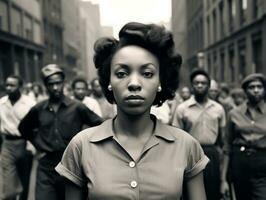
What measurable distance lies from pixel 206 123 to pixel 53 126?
6.98 ft

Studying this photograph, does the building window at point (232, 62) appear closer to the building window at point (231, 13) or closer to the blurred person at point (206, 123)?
the building window at point (231, 13)

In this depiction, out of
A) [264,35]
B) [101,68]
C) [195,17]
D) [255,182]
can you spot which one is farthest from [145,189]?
[195,17]

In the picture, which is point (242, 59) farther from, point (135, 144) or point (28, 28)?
point (135, 144)

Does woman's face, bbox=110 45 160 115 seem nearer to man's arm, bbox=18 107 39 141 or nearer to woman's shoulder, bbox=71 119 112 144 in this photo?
woman's shoulder, bbox=71 119 112 144

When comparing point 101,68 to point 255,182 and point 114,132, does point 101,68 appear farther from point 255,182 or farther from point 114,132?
point 255,182

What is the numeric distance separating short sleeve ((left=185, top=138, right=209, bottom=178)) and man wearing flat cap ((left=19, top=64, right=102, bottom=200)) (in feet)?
8.38

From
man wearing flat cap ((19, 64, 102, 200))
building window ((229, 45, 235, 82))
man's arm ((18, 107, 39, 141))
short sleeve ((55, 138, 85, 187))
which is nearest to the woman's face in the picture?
short sleeve ((55, 138, 85, 187))

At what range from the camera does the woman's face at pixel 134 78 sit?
6.51 feet

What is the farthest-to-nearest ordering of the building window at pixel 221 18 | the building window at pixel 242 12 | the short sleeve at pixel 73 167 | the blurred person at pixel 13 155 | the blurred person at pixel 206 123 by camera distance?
the building window at pixel 221 18 < the building window at pixel 242 12 < the blurred person at pixel 13 155 < the blurred person at pixel 206 123 < the short sleeve at pixel 73 167

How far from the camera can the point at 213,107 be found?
580cm

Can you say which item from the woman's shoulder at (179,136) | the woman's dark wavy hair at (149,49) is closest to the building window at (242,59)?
the woman's dark wavy hair at (149,49)

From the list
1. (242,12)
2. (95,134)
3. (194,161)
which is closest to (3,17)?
(242,12)

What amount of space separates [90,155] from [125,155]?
0.58 ft

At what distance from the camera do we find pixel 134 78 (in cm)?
199
